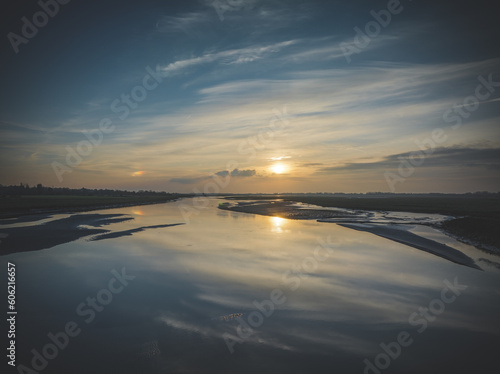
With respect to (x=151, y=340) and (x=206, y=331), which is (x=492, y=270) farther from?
(x=151, y=340)

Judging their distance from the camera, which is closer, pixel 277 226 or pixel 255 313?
pixel 255 313

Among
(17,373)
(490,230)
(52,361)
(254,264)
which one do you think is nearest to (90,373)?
(52,361)

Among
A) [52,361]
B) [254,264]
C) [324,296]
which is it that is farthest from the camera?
[254,264]

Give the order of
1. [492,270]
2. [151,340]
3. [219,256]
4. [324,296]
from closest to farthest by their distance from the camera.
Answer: [151,340]
[324,296]
[492,270]
[219,256]

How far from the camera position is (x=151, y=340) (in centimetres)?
712

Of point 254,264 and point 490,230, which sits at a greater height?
point 490,230

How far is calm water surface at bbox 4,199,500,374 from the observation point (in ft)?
20.7

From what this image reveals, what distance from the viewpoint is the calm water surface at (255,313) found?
20.7ft

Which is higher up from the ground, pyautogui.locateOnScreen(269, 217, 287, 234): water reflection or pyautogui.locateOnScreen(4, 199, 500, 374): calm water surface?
pyautogui.locateOnScreen(269, 217, 287, 234): water reflection

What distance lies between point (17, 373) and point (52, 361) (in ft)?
2.06

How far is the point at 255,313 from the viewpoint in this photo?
8.88 meters

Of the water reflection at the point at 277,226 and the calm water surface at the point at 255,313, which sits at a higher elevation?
the water reflection at the point at 277,226

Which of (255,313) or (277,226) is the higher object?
(277,226)

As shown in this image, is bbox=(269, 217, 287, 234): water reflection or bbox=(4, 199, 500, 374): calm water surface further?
bbox=(269, 217, 287, 234): water reflection
